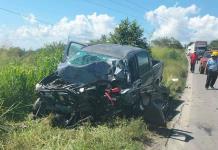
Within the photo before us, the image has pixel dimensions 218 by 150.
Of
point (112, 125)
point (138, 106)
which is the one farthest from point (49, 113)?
point (138, 106)

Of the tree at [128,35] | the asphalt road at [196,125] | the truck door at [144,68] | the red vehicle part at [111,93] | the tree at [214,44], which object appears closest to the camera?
the asphalt road at [196,125]

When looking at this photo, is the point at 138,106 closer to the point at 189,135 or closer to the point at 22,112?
the point at 189,135

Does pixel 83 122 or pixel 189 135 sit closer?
pixel 83 122

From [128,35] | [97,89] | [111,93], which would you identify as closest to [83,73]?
[97,89]

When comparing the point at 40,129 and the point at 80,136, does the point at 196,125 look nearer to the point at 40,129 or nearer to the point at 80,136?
the point at 80,136

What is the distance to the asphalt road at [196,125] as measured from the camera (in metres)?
9.44

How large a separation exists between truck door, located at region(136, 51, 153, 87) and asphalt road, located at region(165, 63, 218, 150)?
1.41 meters

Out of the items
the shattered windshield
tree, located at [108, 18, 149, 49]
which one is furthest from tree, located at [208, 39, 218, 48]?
the shattered windshield

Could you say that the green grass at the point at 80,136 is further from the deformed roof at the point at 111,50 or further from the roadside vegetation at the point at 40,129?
the deformed roof at the point at 111,50

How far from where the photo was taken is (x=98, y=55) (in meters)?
11.2

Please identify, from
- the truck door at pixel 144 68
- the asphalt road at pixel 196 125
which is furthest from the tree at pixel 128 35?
the truck door at pixel 144 68

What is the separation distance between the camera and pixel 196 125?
11453mm

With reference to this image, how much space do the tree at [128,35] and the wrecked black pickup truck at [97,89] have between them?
9.43 m

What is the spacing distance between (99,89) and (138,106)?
1.42m
